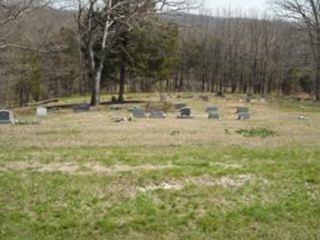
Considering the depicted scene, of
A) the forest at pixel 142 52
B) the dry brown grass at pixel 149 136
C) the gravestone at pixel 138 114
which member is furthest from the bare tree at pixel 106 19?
the dry brown grass at pixel 149 136

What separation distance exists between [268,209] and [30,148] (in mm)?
6134

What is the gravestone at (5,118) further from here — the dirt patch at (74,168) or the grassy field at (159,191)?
the dirt patch at (74,168)

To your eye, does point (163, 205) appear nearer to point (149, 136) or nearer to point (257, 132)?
point (149, 136)

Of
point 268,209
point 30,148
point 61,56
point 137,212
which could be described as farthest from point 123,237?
point 61,56

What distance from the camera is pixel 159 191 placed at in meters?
7.73

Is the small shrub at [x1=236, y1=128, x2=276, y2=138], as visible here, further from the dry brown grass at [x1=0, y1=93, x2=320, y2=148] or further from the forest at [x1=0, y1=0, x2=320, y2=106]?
the forest at [x1=0, y1=0, x2=320, y2=106]

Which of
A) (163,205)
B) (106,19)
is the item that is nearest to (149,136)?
(163,205)

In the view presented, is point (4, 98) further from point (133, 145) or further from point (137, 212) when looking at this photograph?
point (137, 212)

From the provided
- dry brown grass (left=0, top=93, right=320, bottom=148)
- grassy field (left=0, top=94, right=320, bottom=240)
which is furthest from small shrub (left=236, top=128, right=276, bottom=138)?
grassy field (left=0, top=94, right=320, bottom=240)

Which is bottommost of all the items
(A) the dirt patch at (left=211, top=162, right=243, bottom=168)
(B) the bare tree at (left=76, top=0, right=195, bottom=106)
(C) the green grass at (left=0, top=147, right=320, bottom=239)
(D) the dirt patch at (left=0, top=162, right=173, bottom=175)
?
(C) the green grass at (left=0, top=147, right=320, bottom=239)

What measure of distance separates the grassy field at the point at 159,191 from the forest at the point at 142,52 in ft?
57.1

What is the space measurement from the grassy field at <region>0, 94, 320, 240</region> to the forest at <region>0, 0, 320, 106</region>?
1741cm

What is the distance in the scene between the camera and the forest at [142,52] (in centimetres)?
3133

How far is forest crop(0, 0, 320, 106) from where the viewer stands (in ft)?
103
